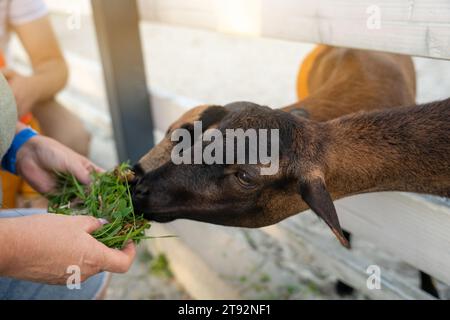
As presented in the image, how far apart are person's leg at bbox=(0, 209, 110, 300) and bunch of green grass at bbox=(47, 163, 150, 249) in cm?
16

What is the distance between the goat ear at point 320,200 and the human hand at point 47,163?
40.4 inches

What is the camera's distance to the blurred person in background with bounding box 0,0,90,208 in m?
3.39

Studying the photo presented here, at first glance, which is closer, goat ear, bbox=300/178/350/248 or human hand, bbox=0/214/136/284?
human hand, bbox=0/214/136/284

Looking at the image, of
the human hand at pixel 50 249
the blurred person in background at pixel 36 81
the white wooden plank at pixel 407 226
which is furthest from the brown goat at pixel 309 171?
the blurred person in background at pixel 36 81

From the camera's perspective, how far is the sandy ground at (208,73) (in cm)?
355

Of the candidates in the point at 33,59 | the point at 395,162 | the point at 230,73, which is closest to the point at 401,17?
the point at 395,162

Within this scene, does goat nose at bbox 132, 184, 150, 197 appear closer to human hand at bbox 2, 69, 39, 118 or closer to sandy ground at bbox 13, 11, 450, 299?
sandy ground at bbox 13, 11, 450, 299

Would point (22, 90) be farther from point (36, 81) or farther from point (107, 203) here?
point (107, 203)

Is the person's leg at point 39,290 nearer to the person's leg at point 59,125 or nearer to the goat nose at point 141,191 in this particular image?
the goat nose at point 141,191

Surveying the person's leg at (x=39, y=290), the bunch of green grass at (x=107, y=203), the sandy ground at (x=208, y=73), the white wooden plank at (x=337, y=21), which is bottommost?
the sandy ground at (x=208, y=73)

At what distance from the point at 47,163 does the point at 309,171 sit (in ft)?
4.12

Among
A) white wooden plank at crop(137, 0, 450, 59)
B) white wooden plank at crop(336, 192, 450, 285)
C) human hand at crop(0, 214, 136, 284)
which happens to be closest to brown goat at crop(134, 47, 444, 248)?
white wooden plank at crop(336, 192, 450, 285)

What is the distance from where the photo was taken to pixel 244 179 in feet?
6.69
